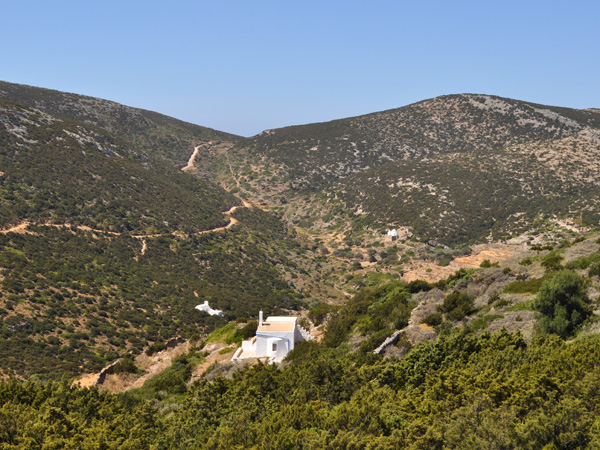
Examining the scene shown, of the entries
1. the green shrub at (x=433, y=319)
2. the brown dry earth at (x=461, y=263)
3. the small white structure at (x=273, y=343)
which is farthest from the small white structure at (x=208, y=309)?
the green shrub at (x=433, y=319)

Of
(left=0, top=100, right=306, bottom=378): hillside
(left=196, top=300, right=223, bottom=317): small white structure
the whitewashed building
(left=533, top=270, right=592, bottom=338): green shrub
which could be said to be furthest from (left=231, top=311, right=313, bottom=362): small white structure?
the whitewashed building

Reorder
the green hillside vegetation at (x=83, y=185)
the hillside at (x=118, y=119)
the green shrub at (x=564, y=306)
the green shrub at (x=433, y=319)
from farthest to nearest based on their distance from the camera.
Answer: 1. the hillside at (x=118, y=119)
2. the green hillside vegetation at (x=83, y=185)
3. the green shrub at (x=433, y=319)
4. the green shrub at (x=564, y=306)

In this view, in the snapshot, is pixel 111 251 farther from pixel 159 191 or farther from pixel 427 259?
pixel 427 259

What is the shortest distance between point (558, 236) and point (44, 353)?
198ft

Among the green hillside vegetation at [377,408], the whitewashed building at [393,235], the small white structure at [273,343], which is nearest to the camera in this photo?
the green hillside vegetation at [377,408]

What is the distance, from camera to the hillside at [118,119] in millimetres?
115750

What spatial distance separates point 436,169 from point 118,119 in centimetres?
9123

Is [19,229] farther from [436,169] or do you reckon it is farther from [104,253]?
[436,169]

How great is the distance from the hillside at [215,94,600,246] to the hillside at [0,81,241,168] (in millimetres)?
16310

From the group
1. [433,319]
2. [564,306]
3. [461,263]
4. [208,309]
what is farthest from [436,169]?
[564,306]

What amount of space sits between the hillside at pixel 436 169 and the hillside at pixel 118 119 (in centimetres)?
1631

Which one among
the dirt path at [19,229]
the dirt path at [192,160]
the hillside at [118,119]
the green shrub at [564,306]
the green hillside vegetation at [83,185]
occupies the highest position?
the hillside at [118,119]

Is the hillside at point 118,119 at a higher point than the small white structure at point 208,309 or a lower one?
higher

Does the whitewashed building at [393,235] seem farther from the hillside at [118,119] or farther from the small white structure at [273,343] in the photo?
the hillside at [118,119]
